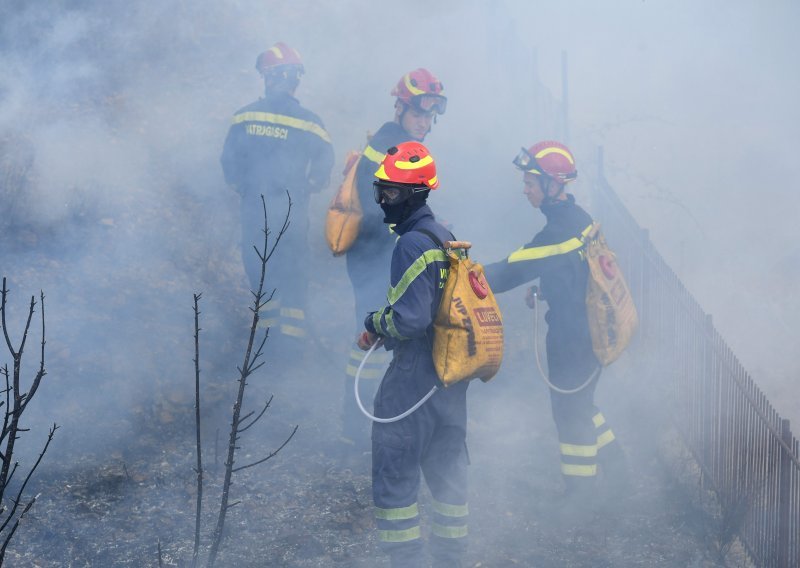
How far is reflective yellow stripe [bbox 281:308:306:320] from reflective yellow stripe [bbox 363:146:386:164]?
1566 millimetres

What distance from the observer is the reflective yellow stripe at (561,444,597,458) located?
5113 millimetres

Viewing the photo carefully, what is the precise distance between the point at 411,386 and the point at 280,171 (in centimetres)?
298

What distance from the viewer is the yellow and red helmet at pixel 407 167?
3838 millimetres

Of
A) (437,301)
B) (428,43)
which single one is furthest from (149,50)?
(437,301)

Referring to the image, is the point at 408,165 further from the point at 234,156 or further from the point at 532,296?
the point at 234,156

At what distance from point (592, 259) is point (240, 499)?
2.44m

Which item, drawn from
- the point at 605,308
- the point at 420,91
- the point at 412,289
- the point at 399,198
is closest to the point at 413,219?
the point at 399,198

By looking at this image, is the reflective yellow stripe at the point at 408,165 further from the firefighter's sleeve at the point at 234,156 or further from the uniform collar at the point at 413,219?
the firefighter's sleeve at the point at 234,156

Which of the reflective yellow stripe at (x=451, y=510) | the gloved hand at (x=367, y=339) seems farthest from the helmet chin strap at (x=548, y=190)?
the reflective yellow stripe at (x=451, y=510)

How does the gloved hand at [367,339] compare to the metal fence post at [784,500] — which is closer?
the gloved hand at [367,339]

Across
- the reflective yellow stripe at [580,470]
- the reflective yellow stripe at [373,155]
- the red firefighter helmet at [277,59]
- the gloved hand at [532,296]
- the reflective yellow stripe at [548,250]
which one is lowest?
the reflective yellow stripe at [580,470]

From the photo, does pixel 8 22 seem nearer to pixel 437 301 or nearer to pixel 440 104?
pixel 440 104

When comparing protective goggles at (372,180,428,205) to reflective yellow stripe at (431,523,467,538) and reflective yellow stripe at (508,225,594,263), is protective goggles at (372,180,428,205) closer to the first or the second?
reflective yellow stripe at (508,225,594,263)

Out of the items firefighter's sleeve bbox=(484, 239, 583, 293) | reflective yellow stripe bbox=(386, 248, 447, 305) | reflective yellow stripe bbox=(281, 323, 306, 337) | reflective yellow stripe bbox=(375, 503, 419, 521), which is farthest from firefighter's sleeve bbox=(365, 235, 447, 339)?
reflective yellow stripe bbox=(281, 323, 306, 337)
